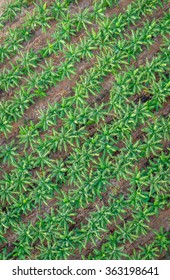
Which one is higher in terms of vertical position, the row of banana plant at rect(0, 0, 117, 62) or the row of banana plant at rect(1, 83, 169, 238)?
the row of banana plant at rect(0, 0, 117, 62)

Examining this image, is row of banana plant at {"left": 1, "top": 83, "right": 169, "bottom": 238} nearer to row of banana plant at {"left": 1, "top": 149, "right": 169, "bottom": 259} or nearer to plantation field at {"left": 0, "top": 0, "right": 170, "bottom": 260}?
plantation field at {"left": 0, "top": 0, "right": 170, "bottom": 260}

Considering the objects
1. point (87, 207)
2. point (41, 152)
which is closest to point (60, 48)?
point (41, 152)

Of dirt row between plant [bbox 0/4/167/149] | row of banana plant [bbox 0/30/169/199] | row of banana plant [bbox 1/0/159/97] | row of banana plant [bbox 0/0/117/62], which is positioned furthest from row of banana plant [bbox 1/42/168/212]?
row of banana plant [bbox 0/0/117/62]

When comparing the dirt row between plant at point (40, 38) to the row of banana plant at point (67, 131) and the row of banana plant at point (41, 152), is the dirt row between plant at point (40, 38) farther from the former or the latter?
the row of banana plant at point (41, 152)

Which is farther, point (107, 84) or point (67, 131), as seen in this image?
point (107, 84)

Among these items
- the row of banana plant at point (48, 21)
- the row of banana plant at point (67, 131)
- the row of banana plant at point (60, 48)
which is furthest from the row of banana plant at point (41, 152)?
the row of banana plant at point (48, 21)

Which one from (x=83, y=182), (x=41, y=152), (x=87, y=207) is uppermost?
(x=41, y=152)

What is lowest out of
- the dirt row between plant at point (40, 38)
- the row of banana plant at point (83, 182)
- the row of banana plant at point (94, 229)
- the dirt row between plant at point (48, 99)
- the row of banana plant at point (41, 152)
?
the row of banana plant at point (94, 229)

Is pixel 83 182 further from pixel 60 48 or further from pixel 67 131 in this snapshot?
pixel 60 48
